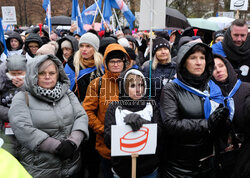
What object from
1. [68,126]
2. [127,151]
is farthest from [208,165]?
[68,126]

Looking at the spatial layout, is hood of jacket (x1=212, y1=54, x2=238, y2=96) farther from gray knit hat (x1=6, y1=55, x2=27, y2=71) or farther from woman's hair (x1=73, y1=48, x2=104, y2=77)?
gray knit hat (x1=6, y1=55, x2=27, y2=71)

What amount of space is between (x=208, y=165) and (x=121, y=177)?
0.89m

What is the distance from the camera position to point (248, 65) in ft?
12.7

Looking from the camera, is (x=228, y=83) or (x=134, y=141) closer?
(x=134, y=141)

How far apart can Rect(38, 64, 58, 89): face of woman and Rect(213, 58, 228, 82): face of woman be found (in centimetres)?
176

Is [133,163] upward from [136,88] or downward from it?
downward

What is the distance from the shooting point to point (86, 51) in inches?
141

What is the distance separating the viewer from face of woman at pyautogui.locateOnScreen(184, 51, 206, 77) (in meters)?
2.37

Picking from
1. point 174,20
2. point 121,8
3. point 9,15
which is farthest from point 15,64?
point 9,15

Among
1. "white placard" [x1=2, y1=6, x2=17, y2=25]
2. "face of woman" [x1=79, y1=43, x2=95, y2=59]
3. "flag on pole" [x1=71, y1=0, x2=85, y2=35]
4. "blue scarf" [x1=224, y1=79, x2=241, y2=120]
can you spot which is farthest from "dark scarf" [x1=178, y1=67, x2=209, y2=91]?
"white placard" [x1=2, y1=6, x2=17, y2=25]

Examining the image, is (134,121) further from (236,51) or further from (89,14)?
(89,14)

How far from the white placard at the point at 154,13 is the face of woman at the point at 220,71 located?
85cm

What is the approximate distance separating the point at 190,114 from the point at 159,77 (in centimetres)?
125

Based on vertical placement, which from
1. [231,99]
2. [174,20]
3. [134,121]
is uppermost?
[174,20]
